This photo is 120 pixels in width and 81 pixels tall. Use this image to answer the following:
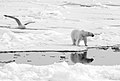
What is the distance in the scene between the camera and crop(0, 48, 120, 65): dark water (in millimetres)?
8367

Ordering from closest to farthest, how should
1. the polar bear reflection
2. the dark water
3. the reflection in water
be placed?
the dark water → the polar bear reflection → the reflection in water

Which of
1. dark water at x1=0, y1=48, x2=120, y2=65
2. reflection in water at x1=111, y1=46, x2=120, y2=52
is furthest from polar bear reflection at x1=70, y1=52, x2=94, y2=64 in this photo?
reflection in water at x1=111, y1=46, x2=120, y2=52

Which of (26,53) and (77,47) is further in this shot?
(77,47)

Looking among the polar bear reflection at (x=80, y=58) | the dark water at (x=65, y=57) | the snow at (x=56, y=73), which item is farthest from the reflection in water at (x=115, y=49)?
the snow at (x=56, y=73)

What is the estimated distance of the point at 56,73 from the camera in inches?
233

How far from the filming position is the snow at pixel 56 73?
584 centimetres

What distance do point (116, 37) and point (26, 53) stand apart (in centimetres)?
576

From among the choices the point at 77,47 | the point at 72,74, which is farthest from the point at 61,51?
the point at 72,74

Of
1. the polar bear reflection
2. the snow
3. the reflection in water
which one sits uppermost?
the snow

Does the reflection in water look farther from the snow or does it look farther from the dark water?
the snow

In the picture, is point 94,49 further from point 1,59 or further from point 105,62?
point 1,59

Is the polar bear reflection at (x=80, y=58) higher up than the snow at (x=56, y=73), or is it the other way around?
the snow at (x=56, y=73)

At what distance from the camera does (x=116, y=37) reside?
14062mm

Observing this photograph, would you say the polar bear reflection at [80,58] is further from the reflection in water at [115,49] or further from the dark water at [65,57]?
the reflection in water at [115,49]
